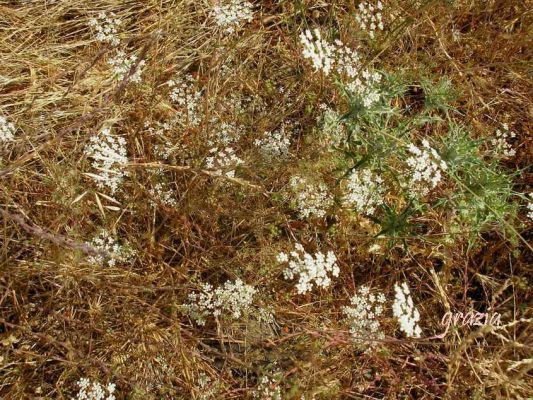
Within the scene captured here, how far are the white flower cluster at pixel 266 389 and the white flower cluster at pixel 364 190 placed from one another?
39.6 inches

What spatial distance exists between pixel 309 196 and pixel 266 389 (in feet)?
3.46

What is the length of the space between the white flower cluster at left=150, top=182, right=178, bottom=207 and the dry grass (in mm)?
52

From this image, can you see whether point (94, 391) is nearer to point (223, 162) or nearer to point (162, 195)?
point (162, 195)

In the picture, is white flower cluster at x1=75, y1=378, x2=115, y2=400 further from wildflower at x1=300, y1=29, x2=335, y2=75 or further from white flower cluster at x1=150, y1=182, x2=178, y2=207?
wildflower at x1=300, y1=29, x2=335, y2=75

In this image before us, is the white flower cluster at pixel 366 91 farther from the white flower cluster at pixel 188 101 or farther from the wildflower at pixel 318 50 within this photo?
the white flower cluster at pixel 188 101

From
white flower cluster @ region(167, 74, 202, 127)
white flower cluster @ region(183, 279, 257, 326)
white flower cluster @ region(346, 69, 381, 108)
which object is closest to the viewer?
white flower cluster @ region(346, 69, 381, 108)

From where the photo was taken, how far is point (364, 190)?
2996 mm

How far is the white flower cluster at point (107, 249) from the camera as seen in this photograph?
111 inches

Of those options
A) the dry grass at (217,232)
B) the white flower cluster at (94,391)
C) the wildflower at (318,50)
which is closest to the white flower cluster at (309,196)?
the dry grass at (217,232)

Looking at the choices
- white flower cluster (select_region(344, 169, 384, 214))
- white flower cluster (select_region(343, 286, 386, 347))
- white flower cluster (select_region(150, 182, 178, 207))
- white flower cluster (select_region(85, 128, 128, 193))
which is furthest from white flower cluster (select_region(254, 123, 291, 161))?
white flower cluster (select_region(343, 286, 386, 347))

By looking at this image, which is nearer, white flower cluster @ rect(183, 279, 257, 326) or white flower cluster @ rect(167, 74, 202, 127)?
white flower cluster @ rect(183, 279, 257, 326)

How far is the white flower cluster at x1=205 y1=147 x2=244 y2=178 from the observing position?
286cm

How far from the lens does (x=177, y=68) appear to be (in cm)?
358

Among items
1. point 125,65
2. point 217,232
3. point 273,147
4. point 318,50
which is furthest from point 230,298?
point 125,65
